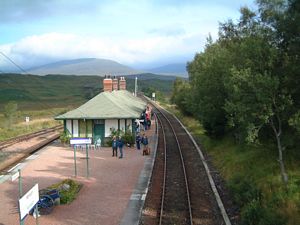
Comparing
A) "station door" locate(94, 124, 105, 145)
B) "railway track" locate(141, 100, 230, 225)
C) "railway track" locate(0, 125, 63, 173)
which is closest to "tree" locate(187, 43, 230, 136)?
"railway track" locate(141, 100, 230, 225)

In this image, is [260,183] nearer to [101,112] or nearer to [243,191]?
[243,191]

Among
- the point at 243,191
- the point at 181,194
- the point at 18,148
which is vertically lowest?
the point at 18,148

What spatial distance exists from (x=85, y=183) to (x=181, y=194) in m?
4.85

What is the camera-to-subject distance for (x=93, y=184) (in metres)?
21.3

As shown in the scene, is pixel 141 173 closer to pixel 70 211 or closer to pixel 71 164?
pixel 71 164

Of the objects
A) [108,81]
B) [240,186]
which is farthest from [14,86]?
[240,186]

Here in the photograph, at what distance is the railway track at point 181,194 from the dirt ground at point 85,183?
1.07 meters

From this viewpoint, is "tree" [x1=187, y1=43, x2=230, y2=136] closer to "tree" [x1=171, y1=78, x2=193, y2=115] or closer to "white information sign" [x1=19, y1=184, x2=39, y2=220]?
"white information sign" [x1=19, y1=184, x2=39, y2=220]

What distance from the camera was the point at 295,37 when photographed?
53.2ft

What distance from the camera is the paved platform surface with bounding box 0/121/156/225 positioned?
15984 millimetres

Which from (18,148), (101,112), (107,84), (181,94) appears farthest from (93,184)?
(181,94)

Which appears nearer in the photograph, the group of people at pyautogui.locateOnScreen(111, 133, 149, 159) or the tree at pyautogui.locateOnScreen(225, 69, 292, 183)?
the tree at pyautogui.locateOnScreen(225, 69, 292, 183)

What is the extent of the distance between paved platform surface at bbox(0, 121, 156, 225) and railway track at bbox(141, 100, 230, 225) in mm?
516

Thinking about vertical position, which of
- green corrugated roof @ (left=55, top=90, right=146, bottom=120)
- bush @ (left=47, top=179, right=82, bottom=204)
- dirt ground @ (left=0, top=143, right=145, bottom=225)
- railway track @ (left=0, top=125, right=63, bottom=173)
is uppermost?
green corrugated roof @ (left=55, top=90, right=146, bottom=120)
